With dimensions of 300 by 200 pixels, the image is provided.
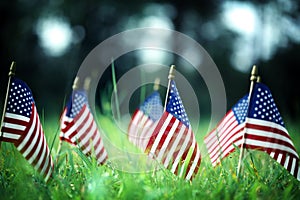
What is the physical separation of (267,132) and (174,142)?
701 millimetres

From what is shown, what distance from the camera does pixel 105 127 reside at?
6395mm

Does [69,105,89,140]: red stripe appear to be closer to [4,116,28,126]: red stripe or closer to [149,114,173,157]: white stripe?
[4,116,28,126]: red stripe

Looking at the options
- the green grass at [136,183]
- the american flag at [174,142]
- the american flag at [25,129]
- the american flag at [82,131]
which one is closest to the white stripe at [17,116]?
the american flag at [25,129]

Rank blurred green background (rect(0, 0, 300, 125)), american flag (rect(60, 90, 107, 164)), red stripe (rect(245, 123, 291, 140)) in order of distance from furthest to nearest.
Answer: blurred green background (rect(0, 0, 300, 125)) < american flag (rect(60, 90, 107, 164)) < red stripe (rect(245, 123, 291, 140))

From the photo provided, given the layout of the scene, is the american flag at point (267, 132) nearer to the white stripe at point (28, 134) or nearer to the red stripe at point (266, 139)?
the red stripe at point (266, 139)

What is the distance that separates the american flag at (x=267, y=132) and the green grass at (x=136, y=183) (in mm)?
194

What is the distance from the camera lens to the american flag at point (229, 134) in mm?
3867

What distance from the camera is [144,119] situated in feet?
16.1

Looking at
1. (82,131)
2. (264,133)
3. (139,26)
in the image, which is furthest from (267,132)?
(139,26)

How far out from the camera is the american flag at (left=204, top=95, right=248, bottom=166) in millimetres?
3867

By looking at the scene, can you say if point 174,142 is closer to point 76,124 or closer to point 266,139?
point 266,139

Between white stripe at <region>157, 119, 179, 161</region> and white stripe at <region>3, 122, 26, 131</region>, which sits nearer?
white stripe at <region>3, 122, 26, 131</region>

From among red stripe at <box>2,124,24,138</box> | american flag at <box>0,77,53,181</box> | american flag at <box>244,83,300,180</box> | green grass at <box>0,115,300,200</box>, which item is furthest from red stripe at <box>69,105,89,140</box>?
american flag at <box>244,83,300,180</box>

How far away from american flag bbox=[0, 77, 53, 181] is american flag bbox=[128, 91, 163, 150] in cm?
154
